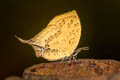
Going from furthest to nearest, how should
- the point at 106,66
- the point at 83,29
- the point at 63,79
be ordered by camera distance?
the point at 83,29 < the point at 106,66 < the point at 63,79

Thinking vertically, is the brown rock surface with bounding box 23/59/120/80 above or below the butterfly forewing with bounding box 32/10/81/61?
below

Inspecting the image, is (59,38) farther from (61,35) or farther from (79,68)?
(79,68)

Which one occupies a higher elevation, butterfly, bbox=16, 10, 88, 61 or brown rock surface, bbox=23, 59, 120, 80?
butterfly, bbox=16, 10, 88, 61

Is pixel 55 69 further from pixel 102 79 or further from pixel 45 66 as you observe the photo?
pixel 102 79

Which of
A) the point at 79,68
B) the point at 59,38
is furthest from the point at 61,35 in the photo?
the point at 79,68

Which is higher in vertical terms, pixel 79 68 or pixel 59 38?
pixel 59 38

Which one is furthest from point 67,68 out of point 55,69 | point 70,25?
point 70,25

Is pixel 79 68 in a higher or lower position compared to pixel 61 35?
lower

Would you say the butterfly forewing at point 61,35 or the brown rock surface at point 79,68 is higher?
the butterfly forewing at point 61,35
